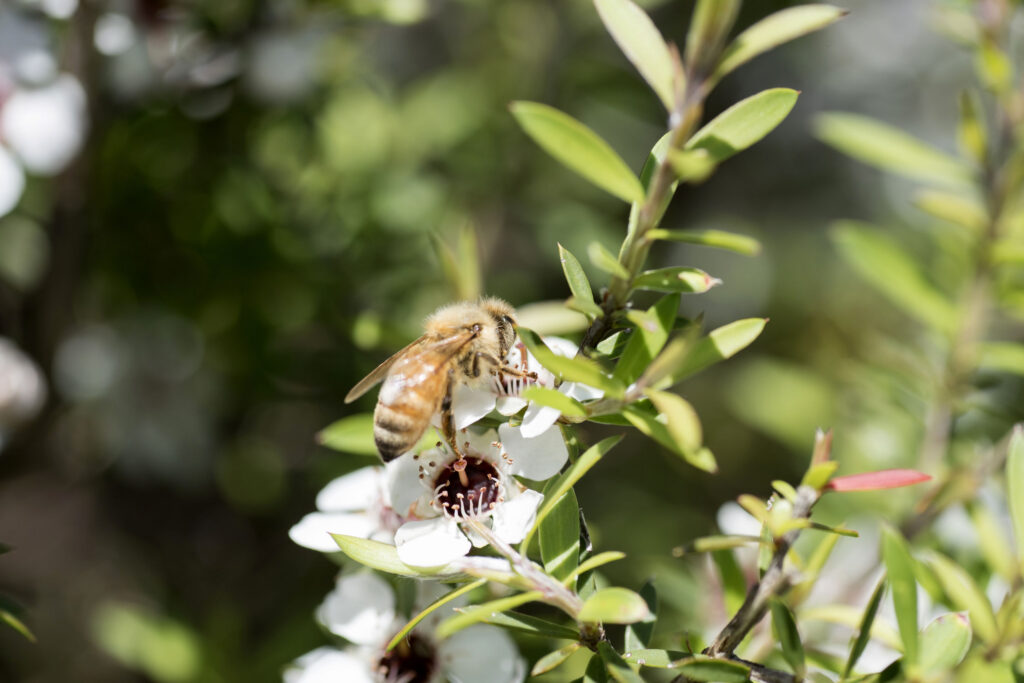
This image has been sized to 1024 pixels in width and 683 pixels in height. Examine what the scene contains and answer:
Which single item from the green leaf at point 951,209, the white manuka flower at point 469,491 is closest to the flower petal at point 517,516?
the white manuka flower at point 469,491

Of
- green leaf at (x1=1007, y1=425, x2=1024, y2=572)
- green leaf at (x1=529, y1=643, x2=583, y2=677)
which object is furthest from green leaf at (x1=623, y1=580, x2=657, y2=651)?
green leaf at (x1=1007, y1=425, x2=1024, y2=572)

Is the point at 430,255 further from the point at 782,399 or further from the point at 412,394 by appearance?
the point at 412,394

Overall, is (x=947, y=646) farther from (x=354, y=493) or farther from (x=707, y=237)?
(x=354, y=493)

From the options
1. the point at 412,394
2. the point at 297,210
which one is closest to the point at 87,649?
the point at 297,210

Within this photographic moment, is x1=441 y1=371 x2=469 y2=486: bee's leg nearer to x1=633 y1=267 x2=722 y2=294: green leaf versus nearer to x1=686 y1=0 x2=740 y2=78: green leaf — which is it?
x1=633 y1=267 x2=722 y2=294: green leaf

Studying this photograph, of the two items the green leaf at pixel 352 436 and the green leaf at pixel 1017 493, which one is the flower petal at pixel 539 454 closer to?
the green leaf at pixel 352 436

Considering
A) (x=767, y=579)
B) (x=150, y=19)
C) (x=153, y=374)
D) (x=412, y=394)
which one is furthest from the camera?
(x=153, y=374)
